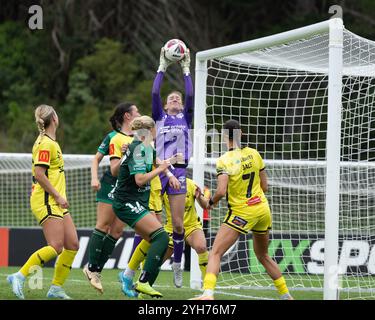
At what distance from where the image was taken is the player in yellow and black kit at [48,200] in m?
8.66

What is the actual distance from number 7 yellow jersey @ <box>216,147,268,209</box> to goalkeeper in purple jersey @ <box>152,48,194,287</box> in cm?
95

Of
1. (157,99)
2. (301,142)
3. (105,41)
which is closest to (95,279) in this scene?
(157,99)

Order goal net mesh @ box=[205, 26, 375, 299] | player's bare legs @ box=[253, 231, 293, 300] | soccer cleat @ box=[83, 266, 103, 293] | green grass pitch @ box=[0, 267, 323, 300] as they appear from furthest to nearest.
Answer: goal net mesh @ box=[205, 26, 375, 299], soccer cleat @ box=[83, 266, 103, 293], green grass pitch @ box=[0, 267, 323, 300], player's bare legs @ box=[253, 231, 293, 300]

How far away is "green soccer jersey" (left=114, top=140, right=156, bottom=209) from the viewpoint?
8484 millimetres

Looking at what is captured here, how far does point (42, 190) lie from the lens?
8.79m

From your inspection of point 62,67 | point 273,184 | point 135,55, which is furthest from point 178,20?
point 273,184

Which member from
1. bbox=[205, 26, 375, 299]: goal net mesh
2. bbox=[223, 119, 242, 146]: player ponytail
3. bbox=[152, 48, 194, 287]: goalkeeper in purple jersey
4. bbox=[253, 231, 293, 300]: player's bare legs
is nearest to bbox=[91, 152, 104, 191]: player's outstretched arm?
bbox=[152, 48, 194, 287]: goalkeeper in purple jersey

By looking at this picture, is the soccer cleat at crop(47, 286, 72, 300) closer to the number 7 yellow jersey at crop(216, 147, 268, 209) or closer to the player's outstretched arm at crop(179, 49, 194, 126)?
the number 7 yellow jersey at crop(216, 147, 268, 209)

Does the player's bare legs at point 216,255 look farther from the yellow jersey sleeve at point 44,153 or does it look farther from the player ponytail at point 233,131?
the yellow jersey sleeve at point 44,153

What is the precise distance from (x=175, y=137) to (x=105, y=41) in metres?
16.9

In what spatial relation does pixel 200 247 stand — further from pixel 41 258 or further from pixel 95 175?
pixel 41 258

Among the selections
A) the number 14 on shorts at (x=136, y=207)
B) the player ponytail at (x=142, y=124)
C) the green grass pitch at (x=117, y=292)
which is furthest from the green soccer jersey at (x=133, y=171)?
the green grass pitch at (x=117, y=292)

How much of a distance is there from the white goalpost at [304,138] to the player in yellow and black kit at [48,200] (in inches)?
101
